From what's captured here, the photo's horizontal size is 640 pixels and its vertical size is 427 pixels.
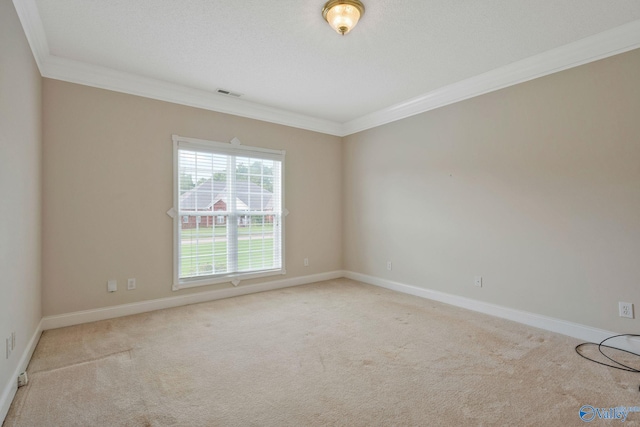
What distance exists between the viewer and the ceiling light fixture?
2270mm

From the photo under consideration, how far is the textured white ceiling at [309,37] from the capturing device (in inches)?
93.7

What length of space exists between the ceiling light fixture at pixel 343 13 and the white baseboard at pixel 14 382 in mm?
3270

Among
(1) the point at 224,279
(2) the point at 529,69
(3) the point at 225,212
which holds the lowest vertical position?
(1) the point at 224,279

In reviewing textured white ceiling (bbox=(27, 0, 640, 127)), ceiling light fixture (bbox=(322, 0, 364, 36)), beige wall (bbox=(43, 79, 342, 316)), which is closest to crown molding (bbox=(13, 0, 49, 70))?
textured white ceiling (bbox=(27, 0, 640, 127))

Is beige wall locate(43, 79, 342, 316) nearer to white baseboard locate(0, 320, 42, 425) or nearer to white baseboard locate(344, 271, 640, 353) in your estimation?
white baseboard locate(0, 320, 42, 425)

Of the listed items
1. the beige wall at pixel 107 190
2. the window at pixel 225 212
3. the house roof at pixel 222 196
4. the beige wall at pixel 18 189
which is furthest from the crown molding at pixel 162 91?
the house roof at pixel 222 196

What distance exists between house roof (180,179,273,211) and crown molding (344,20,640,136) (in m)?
2.29

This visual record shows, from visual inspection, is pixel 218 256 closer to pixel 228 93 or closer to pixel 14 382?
pixel 228 93

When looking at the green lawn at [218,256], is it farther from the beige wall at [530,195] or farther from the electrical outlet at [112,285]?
the beige wall at [530,195]

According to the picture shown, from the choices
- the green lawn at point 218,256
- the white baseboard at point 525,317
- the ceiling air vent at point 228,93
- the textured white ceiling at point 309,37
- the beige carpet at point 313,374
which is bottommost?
the beige carpet at point 313,374

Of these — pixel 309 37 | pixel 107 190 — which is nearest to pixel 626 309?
pixel 309 37

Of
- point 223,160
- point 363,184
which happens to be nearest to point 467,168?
point 363,184

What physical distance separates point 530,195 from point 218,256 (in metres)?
3.86

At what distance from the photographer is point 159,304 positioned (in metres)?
3.77
